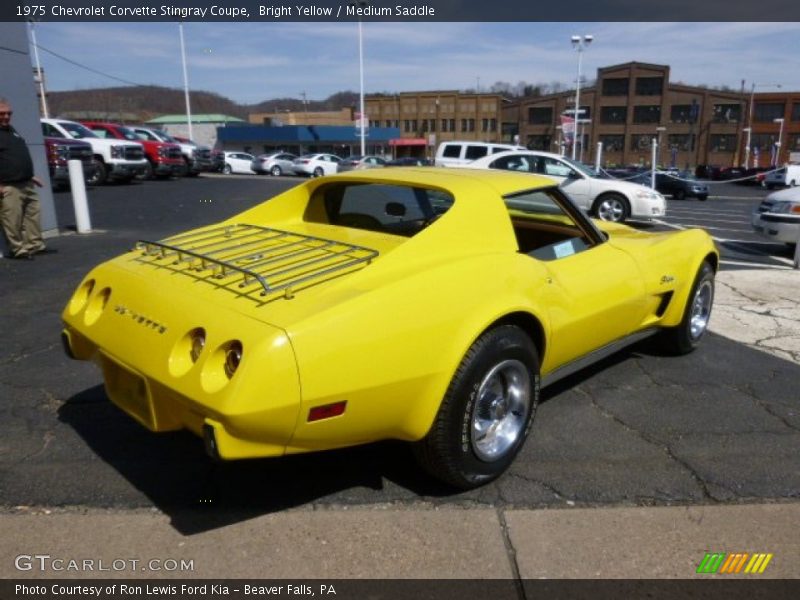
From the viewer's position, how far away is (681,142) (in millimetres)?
78250

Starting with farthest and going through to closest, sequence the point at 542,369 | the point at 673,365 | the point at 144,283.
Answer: the point at 673,365, the point at 542,369, the point at 144,283

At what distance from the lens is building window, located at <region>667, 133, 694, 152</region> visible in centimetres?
7731

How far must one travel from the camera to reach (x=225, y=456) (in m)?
2.14

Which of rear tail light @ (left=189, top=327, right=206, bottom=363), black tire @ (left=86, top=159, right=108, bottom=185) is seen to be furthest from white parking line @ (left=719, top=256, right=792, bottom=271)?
black tire @ (left=86, top=159, right=108, bottom=185)

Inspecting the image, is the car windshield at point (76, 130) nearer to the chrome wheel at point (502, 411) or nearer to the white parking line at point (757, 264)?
the white parking line at point (757, 264)

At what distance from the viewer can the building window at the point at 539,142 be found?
269ft

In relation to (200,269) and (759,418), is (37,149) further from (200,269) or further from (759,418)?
(759,418)

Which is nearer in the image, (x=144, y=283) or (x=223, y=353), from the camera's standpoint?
(x=223, y=353)

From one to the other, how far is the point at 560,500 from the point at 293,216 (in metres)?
2.23

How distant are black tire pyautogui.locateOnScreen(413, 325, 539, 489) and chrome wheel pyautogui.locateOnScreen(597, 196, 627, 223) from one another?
35.5 feet

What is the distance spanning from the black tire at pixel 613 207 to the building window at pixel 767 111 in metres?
79.8

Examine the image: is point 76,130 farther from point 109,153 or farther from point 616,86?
point 616,86

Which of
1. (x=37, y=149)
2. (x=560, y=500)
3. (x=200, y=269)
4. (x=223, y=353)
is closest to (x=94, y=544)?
(x=223, y=353)

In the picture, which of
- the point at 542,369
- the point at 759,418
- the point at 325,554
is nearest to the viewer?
the point at 325,554
